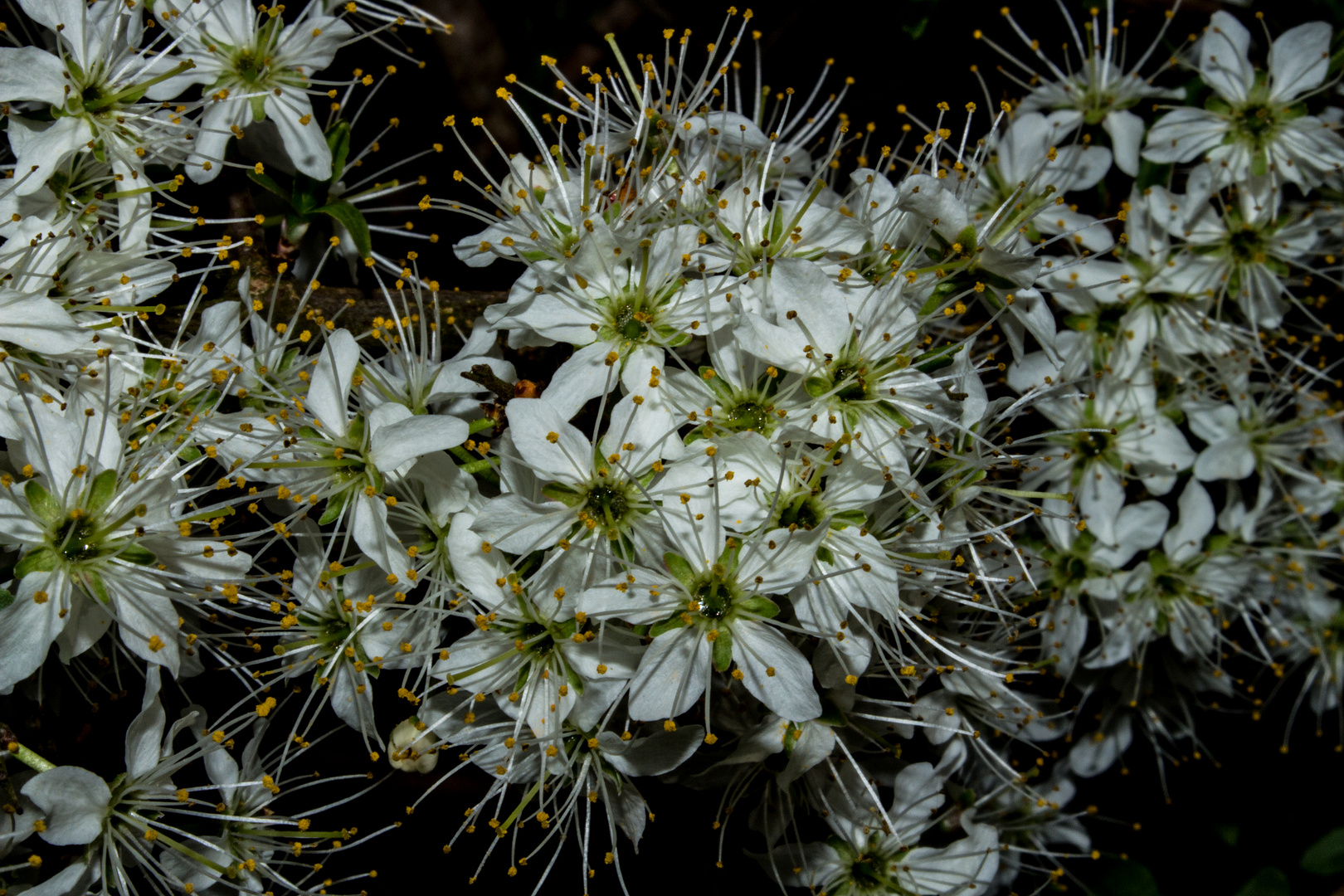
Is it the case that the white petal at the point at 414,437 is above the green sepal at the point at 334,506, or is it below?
above

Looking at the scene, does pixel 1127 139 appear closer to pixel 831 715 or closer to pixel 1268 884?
pixel 831 715

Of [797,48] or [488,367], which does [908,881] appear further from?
[797,48]

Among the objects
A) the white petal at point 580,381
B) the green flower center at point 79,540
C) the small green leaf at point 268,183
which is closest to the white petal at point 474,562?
the white petal at point 580,381

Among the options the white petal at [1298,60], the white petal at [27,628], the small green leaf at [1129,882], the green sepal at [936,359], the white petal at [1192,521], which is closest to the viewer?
the white petal at [27,628]

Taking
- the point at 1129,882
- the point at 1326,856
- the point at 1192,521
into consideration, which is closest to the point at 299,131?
the point at 1192,521

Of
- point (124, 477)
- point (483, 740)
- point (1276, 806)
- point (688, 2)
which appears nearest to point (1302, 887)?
point (1276, 806)

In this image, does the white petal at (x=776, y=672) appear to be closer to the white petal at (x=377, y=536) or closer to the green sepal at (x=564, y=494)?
the green sepal at (x=564, y=494)

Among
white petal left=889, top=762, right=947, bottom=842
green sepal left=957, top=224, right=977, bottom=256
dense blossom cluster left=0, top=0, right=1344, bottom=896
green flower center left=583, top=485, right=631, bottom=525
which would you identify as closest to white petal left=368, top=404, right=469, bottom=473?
dense blossom cluster left=0, top=0, right=1344, bottom=896

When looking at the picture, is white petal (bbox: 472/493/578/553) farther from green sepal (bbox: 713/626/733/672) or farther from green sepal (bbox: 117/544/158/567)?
green sepal (bbox: 117/544/158/567)
